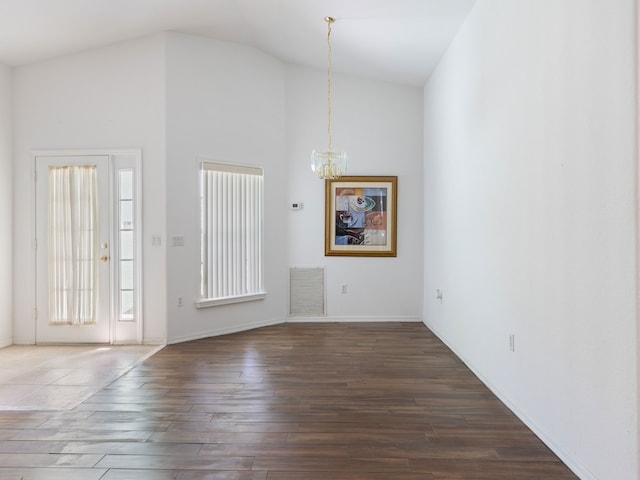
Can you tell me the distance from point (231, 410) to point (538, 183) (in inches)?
102

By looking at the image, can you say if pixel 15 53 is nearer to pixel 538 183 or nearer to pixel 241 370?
pixel 241 370

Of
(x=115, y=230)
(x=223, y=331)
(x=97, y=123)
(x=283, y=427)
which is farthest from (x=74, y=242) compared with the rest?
(x=283, y=427)

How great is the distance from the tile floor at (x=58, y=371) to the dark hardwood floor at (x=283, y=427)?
166mm

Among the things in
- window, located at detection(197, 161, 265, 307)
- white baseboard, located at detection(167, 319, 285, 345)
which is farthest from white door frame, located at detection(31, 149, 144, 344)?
window, located at detection(197, 161, 265, 307)

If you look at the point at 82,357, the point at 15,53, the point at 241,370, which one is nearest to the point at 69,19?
the point at 15,53

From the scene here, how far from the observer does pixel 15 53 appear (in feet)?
15.7

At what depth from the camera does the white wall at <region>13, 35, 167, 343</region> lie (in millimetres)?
4984

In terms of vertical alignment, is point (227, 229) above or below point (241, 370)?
above

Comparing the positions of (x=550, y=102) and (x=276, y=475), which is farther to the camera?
(x=550, y=102)

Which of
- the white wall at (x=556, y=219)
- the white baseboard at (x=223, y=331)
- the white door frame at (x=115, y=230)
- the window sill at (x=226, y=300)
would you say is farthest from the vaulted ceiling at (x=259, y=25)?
the white baseboard at (x=223, y=331)

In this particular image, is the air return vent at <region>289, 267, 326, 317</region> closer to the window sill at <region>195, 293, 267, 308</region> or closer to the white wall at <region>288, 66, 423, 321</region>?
the white wall at <region>288, 66, 423, 321</region>

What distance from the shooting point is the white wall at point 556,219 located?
194cm

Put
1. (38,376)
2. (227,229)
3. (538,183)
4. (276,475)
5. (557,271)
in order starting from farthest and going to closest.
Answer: (227,229), (38,376), (538,183), (557,271), (276,475)

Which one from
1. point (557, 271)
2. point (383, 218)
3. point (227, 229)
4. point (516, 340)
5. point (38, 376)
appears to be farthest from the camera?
point (383, 218)
